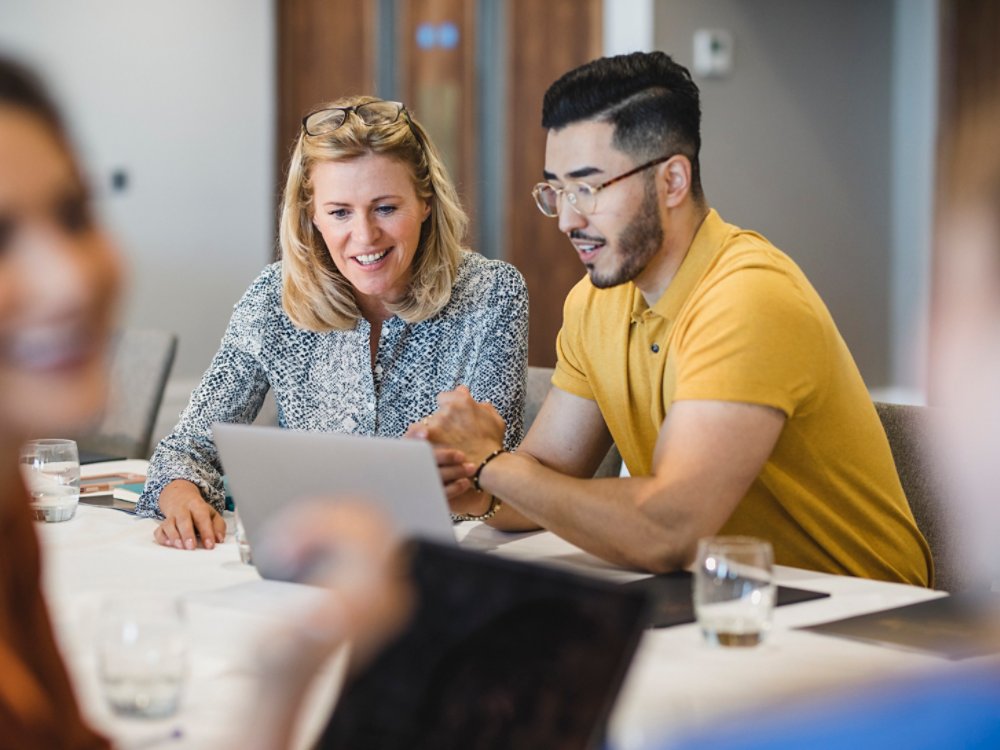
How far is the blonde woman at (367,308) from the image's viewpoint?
2219mm

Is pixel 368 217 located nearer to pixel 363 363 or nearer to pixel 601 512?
pixel 363 363

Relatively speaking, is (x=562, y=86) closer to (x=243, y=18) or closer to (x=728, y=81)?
(x=728, y=81)

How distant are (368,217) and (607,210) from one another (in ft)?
1.60

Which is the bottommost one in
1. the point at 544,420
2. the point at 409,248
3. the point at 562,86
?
the point at 544,420

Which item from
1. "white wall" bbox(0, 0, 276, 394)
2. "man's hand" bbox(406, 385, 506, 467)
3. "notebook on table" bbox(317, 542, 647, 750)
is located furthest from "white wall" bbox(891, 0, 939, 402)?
"notebook on table" bbox(317, 542, 647, 750)

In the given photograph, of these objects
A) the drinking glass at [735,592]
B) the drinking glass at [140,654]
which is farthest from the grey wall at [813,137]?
the drinking glass at [140,654]

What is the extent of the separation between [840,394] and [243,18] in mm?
4870

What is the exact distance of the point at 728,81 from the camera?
5141 mm

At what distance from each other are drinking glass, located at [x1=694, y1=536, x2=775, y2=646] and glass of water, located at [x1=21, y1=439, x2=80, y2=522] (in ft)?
3.49

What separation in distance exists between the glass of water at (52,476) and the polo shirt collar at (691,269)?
904mm

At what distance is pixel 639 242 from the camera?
1905 millimetres

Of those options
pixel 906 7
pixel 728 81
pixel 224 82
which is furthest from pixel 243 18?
pixel 906 7

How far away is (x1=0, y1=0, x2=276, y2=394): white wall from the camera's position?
584 centimetres

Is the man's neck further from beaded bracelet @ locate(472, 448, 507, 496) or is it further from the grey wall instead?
the grey wall
